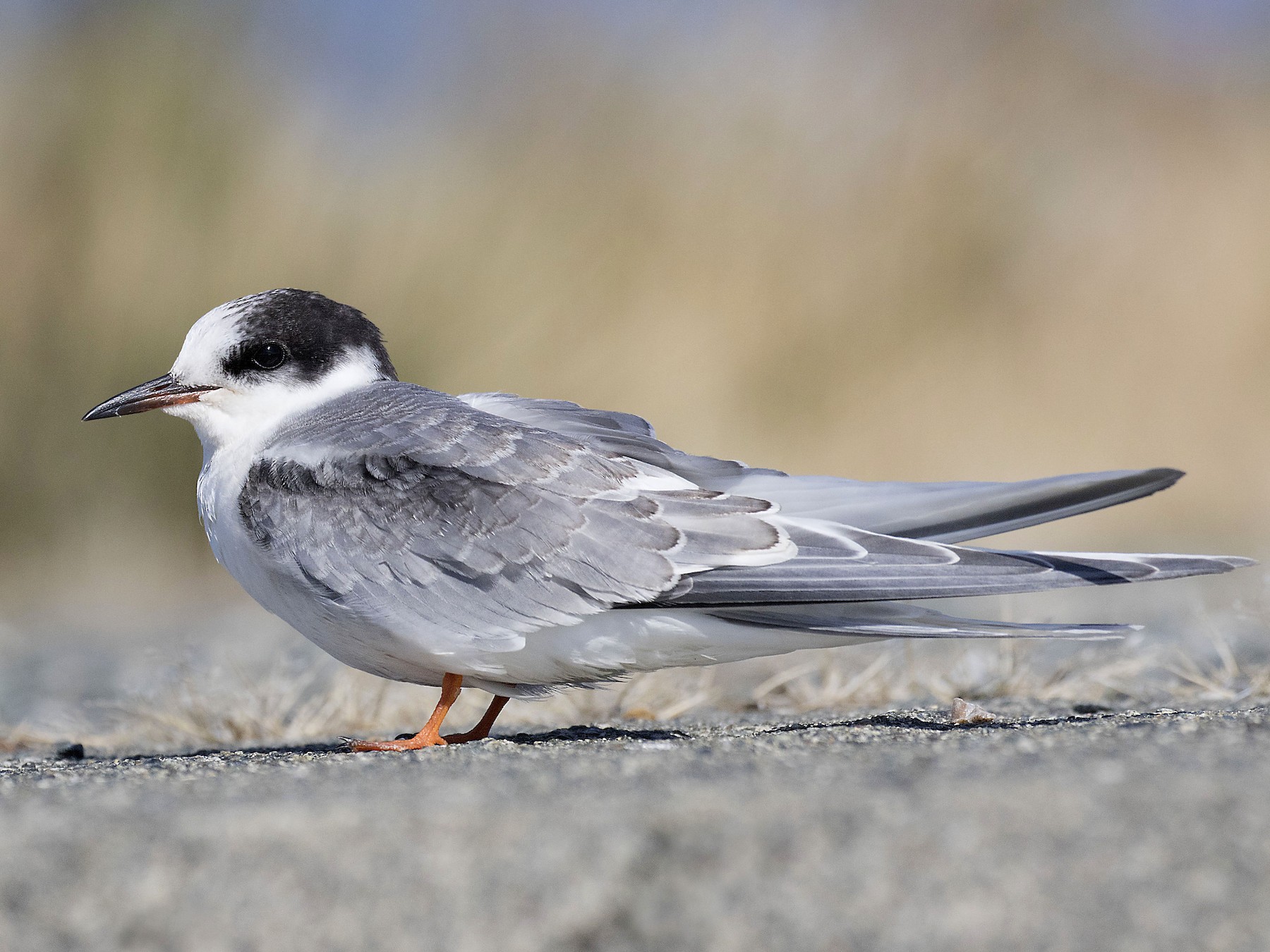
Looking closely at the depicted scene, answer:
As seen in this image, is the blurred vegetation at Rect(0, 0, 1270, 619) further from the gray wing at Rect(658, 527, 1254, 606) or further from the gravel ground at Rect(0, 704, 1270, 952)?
the gravel ground at Rect(0, 704, 1270, 952)

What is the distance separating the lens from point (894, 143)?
28.9 ft

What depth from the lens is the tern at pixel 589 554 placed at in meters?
2.68

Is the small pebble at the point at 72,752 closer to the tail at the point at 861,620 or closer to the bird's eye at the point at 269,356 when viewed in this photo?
the bird's eye at the point at 269,356

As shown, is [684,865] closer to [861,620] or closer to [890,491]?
[861,620]

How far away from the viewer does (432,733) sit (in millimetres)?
2879

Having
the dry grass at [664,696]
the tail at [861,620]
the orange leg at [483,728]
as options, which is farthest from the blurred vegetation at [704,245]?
the tail at [861,620]

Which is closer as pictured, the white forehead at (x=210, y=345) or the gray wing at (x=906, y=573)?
the gray wing at (x=906, y=573)

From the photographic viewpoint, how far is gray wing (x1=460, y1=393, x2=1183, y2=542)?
2.68 m

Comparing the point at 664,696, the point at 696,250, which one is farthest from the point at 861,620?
the point at 696,250

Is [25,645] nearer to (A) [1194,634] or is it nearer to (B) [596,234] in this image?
(B) [596,234]

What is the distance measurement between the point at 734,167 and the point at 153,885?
7543mm

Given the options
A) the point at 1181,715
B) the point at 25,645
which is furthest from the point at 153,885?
the point at 25,645

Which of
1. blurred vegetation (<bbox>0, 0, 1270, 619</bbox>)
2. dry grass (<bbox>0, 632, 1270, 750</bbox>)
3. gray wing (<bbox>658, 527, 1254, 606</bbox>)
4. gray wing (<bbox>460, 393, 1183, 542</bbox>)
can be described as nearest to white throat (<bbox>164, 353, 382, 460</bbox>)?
gray wing (<bbox>460, 393, 1183, 542</bbox>)

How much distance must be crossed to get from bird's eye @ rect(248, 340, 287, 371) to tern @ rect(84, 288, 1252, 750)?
37 cm
